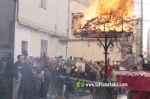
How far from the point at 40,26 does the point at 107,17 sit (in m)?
6.92

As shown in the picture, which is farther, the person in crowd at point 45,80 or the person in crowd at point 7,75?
the person in crowd at point 45,80

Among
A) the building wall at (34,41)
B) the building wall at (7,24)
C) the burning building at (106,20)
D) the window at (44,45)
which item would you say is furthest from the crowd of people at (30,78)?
the window at (44,45)

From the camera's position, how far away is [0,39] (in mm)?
11773

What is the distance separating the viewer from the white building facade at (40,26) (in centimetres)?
1310

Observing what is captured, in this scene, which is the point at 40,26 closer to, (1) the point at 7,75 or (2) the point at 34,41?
(2) the point at 34,41

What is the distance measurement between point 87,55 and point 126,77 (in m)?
20.1

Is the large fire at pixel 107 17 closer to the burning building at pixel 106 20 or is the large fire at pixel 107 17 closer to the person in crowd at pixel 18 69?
the burning building at pixel 106 20

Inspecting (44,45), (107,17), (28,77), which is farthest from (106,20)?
(44,45)

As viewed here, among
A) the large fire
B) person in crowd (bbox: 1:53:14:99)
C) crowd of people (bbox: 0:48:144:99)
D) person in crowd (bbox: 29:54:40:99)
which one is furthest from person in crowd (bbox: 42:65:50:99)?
the large fire

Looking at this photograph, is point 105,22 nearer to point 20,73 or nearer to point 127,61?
point 20,73

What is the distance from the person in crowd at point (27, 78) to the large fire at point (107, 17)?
2.33 meters

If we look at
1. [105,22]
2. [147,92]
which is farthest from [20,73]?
[147,92]

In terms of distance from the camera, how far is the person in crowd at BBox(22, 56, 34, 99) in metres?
10.6

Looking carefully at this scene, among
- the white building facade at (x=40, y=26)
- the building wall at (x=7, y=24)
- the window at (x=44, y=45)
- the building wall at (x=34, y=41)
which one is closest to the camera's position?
the building wall at (x=7, y=24)
